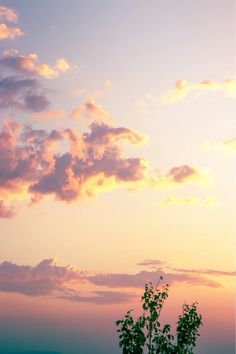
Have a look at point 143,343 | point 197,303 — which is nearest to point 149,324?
point 143,343

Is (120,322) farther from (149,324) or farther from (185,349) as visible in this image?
(185,349)

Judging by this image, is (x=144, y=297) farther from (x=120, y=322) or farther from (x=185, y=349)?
(x=185, y=349)

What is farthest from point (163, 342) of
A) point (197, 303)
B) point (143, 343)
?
point (197, 303)

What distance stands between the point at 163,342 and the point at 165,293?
3.31 metres

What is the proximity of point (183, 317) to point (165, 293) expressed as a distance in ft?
7.80

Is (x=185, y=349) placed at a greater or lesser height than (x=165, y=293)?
lesser

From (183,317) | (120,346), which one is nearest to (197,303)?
(183,317)

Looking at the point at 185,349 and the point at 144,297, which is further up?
the point at 144,297

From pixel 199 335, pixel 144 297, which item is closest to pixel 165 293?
pixel 144 297

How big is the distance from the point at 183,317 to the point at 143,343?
374 centimetres

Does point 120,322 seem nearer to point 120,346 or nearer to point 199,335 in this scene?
point 120,346

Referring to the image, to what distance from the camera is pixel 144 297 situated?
37.2 metres

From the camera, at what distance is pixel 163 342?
36.1 meters

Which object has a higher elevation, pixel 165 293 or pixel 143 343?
pixel 165 293
